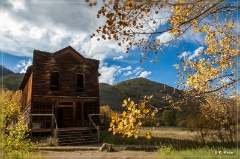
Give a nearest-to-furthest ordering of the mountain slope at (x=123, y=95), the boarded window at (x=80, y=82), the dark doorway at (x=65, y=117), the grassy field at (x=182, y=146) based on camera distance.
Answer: the grassy field at (x=182, y=146), the dark doorway at (x=65, y=117), the boarded window at (x=80, y=82), the mountain slope at (x=123, y=95)

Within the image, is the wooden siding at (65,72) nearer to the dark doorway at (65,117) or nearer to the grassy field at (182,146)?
the dark doorway at (65,117)

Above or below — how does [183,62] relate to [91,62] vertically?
below

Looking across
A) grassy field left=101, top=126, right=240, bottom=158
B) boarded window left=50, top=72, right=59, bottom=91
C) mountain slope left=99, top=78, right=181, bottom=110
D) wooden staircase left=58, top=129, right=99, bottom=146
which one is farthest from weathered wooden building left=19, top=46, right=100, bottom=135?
mountain slope left=99, top=78, right=181, bottom=110

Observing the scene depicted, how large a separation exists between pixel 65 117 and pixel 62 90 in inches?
128

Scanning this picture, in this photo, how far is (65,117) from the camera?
2167 centimetres

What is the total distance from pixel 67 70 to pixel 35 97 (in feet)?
13.8

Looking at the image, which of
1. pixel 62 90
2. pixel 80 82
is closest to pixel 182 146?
pixel 62 90

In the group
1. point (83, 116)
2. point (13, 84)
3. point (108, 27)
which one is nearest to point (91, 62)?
point (83, 116)

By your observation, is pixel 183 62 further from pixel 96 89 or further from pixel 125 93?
pixel 125 93

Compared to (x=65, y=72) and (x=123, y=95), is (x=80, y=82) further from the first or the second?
(x=123, y=95)

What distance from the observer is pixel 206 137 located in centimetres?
1602

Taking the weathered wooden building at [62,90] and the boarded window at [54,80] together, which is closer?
the weathered wooden building at [62,90]

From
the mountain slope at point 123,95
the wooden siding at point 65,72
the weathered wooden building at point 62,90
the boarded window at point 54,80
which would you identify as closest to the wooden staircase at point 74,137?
the weathered wooden building at point 62,90

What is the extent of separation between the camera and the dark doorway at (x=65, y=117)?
21500mm
